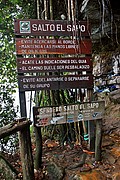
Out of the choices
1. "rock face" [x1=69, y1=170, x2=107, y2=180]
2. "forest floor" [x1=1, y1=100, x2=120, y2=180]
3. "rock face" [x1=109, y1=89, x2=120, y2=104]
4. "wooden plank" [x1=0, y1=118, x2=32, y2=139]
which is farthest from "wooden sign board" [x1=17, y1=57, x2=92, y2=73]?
"rock face" [x1=109, y1=89, x2=120, y2=104]

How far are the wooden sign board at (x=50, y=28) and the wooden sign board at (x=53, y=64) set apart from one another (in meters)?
0.33

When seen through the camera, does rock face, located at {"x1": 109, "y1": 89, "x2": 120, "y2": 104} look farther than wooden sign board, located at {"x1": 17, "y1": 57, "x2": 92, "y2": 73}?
Yes

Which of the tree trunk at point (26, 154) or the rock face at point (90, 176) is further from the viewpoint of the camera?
the rock face at point (90, 176)

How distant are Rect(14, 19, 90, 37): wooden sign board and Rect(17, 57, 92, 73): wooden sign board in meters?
0.33

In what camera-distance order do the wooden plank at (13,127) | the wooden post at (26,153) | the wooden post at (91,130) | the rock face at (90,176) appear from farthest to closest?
the wooden post at (91,130)
the rock face at (90,176)
the wooden post at (26,153)
the wooden plank at (13,127)

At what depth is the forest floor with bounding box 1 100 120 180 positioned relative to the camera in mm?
2662

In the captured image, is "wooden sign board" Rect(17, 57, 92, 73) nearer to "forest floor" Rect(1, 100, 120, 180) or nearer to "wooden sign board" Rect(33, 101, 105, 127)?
"wooden sign board" Rect(33, 101, 105, 127)

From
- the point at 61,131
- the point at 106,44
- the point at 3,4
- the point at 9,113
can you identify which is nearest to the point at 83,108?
the point at 61,131

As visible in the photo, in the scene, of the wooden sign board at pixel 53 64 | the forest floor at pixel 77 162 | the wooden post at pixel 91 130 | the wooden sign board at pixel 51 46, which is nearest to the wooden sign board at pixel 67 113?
the wooden post at pixel 91 130

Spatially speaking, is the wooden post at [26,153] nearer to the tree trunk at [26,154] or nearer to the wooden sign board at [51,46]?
the tree trunk at [26,154]

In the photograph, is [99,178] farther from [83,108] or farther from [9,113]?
[9,113]

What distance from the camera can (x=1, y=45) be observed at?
3998 mm

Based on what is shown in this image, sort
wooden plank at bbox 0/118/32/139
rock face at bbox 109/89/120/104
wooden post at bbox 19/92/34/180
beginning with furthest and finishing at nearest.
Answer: rock face at bbox 109/89/120/104
wooden post at bbox 19/92/34/180
wooden plank at bbox 0/118/32/139

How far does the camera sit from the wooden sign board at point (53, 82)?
8.82 ft
